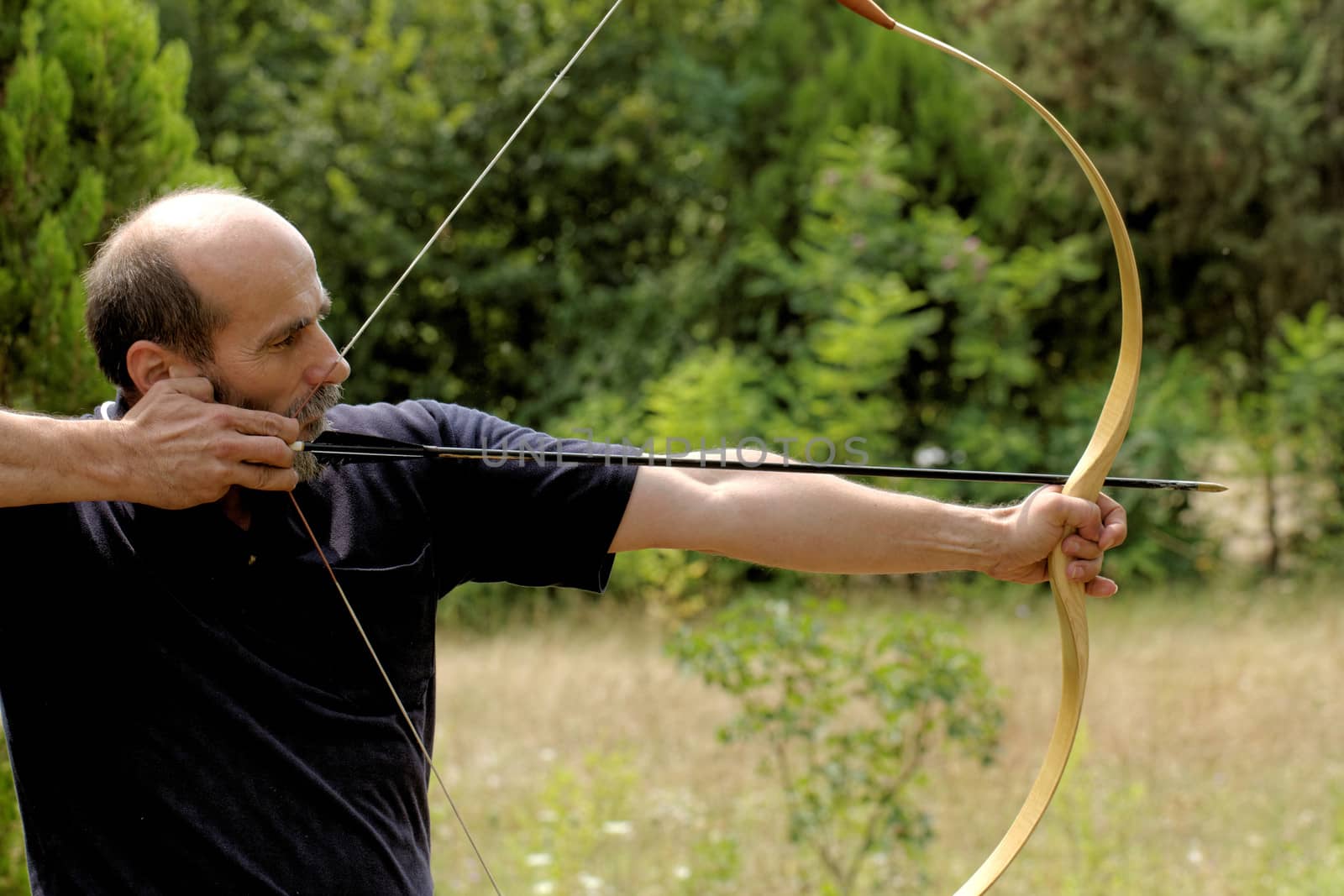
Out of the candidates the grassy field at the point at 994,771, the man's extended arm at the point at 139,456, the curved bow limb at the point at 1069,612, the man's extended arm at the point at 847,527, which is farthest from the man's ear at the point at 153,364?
the grassy field at the point at 994,771

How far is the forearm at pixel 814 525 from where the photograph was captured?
1.67 metres

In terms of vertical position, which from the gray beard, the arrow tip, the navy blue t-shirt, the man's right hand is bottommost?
the navy blue t-shirt

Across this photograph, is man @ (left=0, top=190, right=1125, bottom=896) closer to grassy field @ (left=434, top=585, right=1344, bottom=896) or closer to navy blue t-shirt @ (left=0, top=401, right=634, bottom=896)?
navy blue t-shirt @ (left=0, top=401, right=634, bottom=896)

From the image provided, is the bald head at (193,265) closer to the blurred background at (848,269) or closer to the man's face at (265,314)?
the man's face at (265,314)

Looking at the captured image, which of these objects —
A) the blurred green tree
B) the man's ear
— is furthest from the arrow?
the blurred green tree

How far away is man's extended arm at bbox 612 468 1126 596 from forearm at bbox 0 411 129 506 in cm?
59

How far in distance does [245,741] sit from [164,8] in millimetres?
6883

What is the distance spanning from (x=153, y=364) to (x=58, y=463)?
189 mm

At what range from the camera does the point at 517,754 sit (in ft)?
15.1

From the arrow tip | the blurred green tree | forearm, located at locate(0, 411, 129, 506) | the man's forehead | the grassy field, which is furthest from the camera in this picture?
the grassy field

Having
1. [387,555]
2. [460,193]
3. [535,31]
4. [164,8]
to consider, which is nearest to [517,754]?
[387,555]

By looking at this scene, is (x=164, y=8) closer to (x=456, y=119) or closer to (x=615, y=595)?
(x=456, y=119)

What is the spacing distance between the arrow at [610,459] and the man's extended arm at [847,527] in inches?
2.1

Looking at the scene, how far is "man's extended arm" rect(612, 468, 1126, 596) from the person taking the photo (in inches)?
64.9
